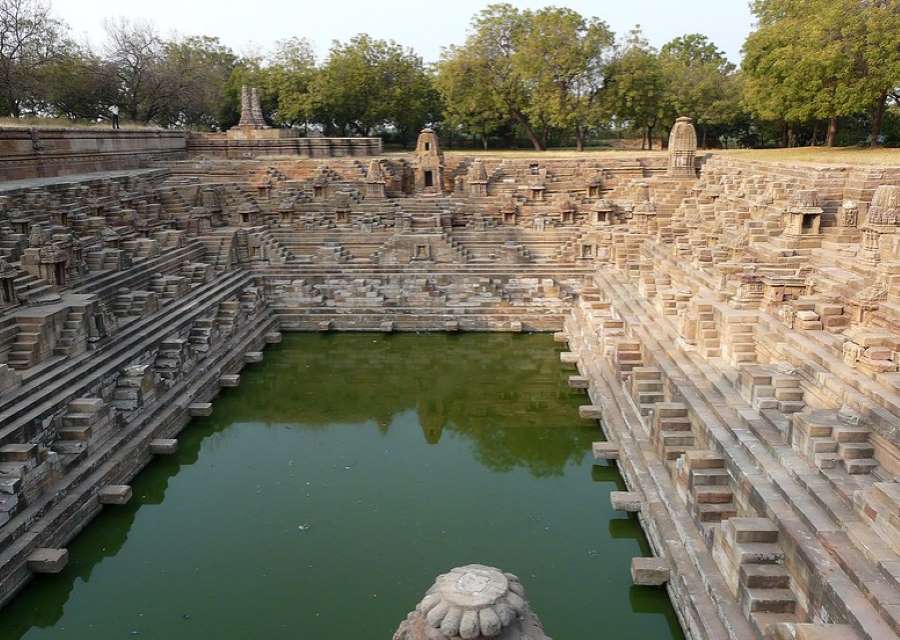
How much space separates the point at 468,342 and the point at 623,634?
11353 millimetres

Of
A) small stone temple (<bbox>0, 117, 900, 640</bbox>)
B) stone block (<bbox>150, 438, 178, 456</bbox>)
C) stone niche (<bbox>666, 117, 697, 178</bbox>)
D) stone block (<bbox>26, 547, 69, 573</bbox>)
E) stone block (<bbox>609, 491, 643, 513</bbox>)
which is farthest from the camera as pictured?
stone niche (<bbox>666, 117, 697, 178</bbox>)

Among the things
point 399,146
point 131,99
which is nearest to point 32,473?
point 131,99

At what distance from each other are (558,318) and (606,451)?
8.06m

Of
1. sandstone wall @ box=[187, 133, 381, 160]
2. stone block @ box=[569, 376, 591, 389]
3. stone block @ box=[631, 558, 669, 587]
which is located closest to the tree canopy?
sandstone wall @ box=[187, 133, 381, 160]

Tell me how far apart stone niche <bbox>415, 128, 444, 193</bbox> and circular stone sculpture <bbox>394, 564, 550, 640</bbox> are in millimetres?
24521

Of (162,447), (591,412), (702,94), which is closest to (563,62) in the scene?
(702,94)

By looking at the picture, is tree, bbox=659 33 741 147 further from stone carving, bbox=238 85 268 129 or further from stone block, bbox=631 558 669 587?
stone block, bbox=631 558 669 587

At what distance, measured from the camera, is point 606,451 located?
11.9m

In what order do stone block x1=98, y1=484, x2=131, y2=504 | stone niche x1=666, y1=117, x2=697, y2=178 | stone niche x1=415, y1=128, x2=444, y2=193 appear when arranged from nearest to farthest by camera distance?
stone block x1=98, y1=484, x2=131, y2=504 → stone niche x1=666, y1=117, x2=697, y2=178 → stone niche x1=415, y1=128, x2=444, y2=193

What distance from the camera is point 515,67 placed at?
3353 centimetres

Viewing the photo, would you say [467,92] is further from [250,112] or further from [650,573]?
[650,573]

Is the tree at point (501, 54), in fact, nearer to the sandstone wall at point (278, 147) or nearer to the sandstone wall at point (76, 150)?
the sandstone wall at point (278, 147)

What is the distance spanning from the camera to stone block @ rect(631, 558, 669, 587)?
8.45 meters

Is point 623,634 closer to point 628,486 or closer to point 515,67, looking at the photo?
point 628,486
